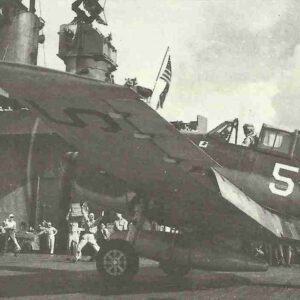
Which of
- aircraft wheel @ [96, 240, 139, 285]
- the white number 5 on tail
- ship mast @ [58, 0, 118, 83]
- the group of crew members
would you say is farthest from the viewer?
ship mast @ [58, 0, 118, 83]

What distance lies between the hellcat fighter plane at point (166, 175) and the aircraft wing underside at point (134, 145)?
0.02 meters

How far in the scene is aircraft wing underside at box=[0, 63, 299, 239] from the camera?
21.5ft

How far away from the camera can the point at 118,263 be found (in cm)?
888

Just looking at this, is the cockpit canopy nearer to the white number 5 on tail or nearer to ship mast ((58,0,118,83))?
the white number 5 on tail

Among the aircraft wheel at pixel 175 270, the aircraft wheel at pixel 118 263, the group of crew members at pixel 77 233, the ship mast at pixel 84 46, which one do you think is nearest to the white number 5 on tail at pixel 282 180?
the aircraft wheel at pixel 175 270

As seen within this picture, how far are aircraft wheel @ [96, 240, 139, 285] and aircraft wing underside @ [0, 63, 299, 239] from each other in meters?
1.10

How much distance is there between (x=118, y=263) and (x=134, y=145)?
252cm

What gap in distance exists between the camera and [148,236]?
29.6 feet

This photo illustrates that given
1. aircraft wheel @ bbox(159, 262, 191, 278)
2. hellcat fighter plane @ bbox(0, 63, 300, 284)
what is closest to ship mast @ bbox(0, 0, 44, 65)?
hellcat fighter plane @ bbox(0, 63, 300, 284)

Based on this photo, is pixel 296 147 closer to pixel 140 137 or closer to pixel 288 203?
pixel 288 203

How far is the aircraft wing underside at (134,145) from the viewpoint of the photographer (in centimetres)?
655

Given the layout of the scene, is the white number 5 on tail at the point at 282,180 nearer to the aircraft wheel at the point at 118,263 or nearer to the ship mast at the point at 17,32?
the aircraft wheel at the point at 118,263

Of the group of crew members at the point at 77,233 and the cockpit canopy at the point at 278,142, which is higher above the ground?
the cockpit canopy at the point at 278,142

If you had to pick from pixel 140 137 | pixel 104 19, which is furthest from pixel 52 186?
pixel 140 137
